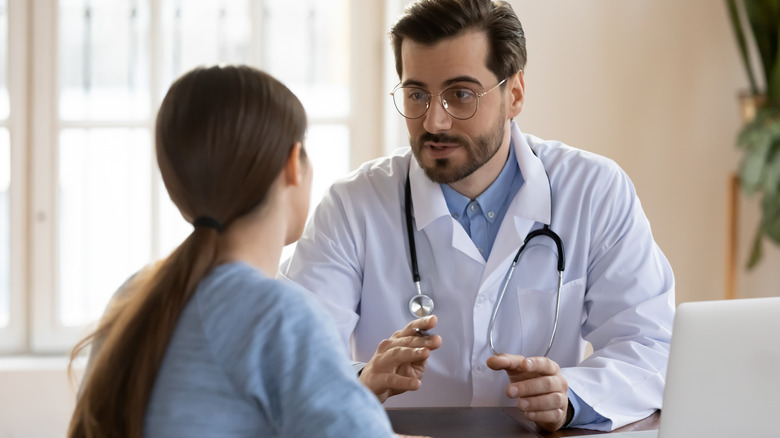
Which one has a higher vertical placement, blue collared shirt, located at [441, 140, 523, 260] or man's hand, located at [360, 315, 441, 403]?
blue collared shirt, located at [441, 140, 523, 260]

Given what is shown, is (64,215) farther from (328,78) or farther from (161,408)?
(161,408)

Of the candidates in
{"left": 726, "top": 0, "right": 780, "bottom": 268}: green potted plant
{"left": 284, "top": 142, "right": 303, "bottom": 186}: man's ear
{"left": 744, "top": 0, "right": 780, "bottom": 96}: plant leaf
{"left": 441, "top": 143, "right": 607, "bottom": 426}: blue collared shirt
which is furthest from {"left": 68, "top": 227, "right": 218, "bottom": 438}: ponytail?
{"left": 744, "top": 0, "right": 780, "bottom": 96}: plant leaf

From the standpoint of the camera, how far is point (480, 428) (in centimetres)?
141

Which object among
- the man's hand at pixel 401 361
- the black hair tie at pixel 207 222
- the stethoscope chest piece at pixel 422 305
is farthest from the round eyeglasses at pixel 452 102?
the black hair tie at pixel 207 222

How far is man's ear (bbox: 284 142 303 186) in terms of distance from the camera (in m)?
1.02

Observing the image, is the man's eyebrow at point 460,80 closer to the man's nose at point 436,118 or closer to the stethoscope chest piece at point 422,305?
the man's nose at point 436,118

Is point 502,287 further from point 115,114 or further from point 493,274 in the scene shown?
point 115,114

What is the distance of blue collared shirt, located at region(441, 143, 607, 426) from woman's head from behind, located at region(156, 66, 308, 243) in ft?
3.16

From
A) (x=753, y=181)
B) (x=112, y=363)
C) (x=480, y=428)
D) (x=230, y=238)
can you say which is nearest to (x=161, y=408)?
(x=112, y=363)

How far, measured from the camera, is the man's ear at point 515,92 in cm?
203

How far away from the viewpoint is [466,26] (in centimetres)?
194

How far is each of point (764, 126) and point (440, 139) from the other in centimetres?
157

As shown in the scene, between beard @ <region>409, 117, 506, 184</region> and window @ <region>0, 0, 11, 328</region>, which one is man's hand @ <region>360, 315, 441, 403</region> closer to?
beard @ <region>409, 117, 506, 184</region>

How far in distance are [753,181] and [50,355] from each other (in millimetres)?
2478
